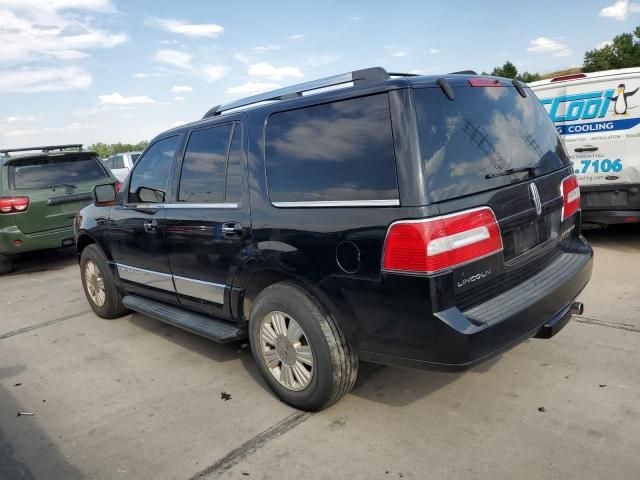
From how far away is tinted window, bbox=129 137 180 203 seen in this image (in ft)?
13.5

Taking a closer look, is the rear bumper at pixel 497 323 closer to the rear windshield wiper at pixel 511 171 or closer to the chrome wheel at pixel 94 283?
the rear windshield wiper at pixel 511 171

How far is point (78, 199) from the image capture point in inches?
309

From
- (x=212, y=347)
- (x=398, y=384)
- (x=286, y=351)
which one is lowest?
(x=398, y=384)

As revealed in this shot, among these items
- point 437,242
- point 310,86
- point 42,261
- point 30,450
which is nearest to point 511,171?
point 437,242

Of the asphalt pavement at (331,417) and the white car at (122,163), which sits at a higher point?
the white car at (122,163)

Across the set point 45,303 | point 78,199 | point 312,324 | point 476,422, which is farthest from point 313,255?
point 78,199

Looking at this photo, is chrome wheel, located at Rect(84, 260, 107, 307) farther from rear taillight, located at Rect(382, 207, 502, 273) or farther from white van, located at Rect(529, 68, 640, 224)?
white van, located at Rect(529, 68, 640, 224)

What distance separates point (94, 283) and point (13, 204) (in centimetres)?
304

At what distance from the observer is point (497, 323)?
→ 2494 millimetres

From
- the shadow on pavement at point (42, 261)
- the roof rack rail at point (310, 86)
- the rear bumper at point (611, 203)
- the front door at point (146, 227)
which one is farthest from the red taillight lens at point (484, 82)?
the shadow on pavement at point (42, 261)

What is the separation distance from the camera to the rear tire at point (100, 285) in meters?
5.04

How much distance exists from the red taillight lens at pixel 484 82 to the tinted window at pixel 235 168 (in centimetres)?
149

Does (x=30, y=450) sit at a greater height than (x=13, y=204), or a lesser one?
lesser

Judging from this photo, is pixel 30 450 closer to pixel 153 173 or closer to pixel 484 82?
pixel 153 173
